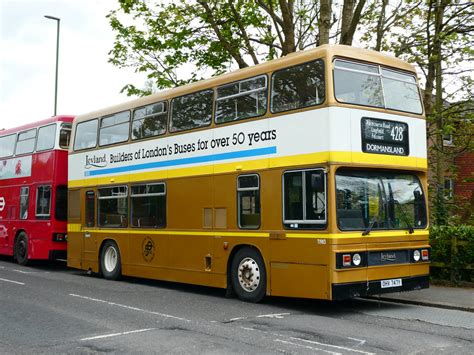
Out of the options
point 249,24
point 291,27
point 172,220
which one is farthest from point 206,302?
point 249,24

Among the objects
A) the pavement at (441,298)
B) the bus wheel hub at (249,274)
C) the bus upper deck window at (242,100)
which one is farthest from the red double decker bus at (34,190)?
the pavement at (441,298)

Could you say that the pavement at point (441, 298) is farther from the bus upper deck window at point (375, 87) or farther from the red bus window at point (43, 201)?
the red bus window at point (43, 201)

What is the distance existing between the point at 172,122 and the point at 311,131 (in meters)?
4.15

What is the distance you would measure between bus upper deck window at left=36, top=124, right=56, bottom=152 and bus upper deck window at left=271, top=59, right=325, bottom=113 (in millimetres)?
9328

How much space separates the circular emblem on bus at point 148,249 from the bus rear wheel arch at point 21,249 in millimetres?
6605

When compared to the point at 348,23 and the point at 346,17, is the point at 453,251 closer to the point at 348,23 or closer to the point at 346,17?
the point at 348,23

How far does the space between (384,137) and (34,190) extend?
11.9 meters

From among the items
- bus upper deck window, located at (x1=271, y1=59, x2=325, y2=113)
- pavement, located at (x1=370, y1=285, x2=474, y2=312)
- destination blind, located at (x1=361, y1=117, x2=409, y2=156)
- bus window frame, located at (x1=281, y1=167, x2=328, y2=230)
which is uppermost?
bus upper deck window, located at (x1=271, y1=59, x2=325, y2=113)

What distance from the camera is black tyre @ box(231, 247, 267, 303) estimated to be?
10930 mm

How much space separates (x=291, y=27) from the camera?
16219 millimetres

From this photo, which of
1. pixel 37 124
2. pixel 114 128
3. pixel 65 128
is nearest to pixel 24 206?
pixel 37 124

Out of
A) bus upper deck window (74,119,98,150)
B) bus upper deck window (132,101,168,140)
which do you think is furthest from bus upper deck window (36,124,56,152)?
bus upper deck window (132,101,168,140)

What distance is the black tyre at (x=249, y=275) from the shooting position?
10930 mm

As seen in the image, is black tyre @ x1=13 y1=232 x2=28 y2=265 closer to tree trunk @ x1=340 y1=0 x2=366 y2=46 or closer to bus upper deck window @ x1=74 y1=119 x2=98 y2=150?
bus upper deck window @ x1=74 y1=119 x2=98 y2=150
